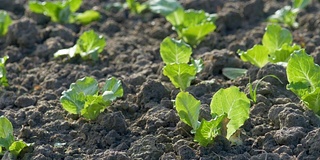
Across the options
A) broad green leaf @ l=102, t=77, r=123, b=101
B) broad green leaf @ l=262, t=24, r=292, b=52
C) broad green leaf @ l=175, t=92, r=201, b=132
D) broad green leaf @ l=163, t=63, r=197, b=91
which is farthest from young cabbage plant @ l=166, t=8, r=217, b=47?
broad green leaf @ l=175, t=92, r=201, b=132

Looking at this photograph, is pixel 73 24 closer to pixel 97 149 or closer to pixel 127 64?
pixel 127 64

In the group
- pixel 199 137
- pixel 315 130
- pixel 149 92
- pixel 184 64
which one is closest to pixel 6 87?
pixel 149 92

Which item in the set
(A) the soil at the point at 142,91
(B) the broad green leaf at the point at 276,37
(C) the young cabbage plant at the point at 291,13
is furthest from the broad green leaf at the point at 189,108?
(C) the young cabbage plant at the point at 291,13

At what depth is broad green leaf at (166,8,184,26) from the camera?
4.41 m

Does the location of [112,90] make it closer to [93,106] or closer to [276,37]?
[93,106]

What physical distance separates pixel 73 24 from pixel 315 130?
2.38m

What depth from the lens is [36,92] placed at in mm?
3818

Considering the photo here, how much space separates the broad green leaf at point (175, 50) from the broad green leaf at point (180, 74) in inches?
5.7

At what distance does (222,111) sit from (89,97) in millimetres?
649

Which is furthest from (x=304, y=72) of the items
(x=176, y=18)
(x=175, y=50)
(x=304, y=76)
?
(x=176, y=18)

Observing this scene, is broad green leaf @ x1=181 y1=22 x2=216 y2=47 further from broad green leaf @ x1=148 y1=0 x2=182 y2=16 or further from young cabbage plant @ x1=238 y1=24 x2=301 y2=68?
young cabbage plant @ x1=238 y1=24 x2=301 y2=68

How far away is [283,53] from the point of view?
12.2 feet

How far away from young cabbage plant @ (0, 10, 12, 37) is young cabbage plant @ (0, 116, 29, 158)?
1478 millimetres

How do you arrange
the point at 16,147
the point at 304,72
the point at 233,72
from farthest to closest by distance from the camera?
1. the point at 233,72
2. the point at 304,72
3. the point at 16,147
